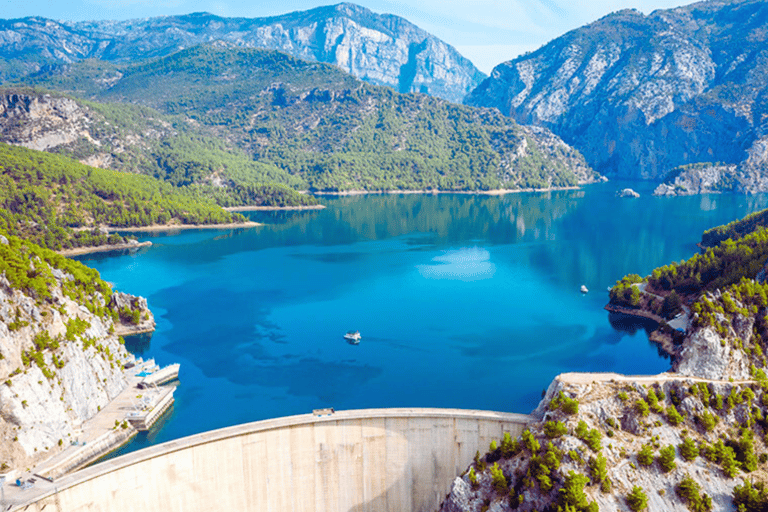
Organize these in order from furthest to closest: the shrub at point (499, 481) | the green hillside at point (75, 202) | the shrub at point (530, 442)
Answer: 1. the green hillside at point (75, 202)
2. the shrub at point (530, 442)
3. the shrub at point (499, 481)

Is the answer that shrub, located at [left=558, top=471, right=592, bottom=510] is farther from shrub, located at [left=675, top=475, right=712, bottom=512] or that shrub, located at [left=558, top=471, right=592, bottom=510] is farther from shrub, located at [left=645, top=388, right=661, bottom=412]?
shrub, located at [left=645, top=388, right=661, bottom=412]

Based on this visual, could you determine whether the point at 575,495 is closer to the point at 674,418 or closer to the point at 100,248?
the point at 674,418

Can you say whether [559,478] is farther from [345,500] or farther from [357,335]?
[357,335]

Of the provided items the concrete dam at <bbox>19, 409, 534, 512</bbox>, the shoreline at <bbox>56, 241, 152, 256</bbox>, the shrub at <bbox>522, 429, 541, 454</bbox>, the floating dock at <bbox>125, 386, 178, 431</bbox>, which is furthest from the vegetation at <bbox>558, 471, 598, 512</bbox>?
the shoreline at <bbox>56, 241, 152, 256</bbox>

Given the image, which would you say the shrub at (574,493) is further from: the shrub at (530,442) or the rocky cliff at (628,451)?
the shrub at (530,442)

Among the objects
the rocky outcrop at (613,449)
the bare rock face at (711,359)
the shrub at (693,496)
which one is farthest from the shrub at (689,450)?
the bare rock face at (711,359)

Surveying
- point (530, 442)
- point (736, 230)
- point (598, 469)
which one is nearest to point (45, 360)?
point (530, 442)

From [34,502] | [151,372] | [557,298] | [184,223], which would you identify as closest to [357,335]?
[151,372]

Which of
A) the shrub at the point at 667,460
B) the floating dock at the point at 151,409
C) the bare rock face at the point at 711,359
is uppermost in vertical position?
the bare rock face at the point at 711,359
